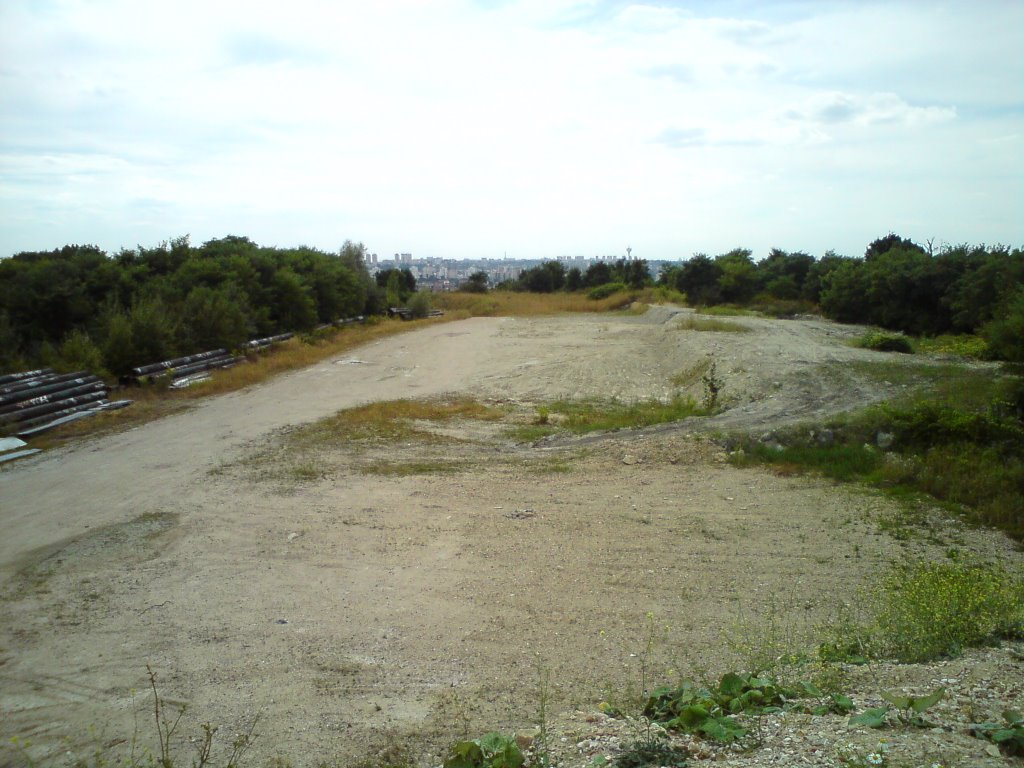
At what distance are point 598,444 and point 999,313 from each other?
1078cm

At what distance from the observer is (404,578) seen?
7.16m

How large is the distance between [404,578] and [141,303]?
15.7 m

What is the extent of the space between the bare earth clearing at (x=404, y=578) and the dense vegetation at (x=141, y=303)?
508 centimetres

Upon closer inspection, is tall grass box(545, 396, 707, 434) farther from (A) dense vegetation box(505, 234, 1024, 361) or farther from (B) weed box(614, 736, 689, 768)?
(B) weed box(614, 736, 689, 768)

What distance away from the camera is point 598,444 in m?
12.1

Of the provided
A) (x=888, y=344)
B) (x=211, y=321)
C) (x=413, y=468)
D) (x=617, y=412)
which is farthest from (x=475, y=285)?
(x=413, y=468)

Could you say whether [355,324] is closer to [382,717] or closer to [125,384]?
[125,384]

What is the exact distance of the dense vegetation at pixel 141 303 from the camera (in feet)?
58.0

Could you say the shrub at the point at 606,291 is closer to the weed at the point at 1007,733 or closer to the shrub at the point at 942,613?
the shrub at the point at 942,613

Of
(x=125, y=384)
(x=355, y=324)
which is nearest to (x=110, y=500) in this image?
(x=125, y=384)

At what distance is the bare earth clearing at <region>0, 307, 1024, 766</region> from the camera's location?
4922 millimetres

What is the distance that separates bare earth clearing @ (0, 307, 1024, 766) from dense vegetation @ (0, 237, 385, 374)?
5.08m

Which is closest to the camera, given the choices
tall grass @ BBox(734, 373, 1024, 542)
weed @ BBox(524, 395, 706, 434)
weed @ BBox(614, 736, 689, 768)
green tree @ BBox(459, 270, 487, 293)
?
weed @ BBox(614, 736, 689, 768)

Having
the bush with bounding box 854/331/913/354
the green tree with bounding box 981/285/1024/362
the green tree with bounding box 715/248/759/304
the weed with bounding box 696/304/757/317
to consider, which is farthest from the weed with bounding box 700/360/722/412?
the green tree with bounding box 715/248/759/304
